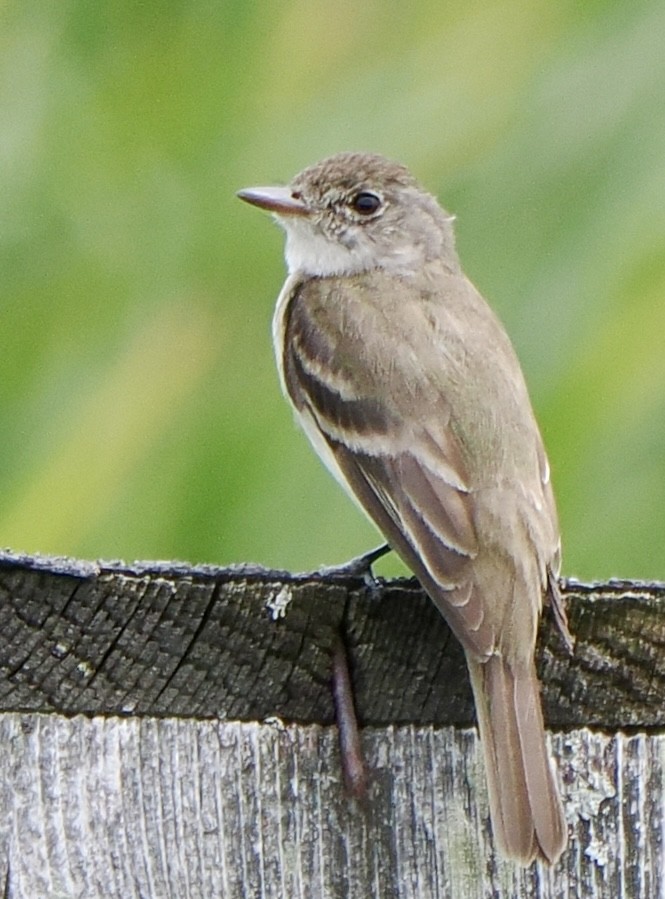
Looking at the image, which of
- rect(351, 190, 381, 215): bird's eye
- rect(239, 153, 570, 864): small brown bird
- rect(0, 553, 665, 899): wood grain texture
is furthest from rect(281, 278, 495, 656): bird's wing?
rect(351, 190, 381, 215): bird's eye

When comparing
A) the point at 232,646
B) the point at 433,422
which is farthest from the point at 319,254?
the point at 232,646

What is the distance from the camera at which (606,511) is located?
12.7ft

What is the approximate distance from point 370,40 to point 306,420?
0.91m

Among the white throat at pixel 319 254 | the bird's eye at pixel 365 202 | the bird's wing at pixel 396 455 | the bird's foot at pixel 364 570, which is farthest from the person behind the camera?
the bird's eye at pixel 365 202

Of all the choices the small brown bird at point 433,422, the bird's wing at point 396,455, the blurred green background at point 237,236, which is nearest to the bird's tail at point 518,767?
the small brown bird at point 433,422

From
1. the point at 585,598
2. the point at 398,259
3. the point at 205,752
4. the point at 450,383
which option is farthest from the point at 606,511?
the point at 205,752

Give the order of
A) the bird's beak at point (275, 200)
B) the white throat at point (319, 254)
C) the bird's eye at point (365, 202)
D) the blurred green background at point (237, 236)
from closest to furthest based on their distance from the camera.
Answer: the blurred green background at point (237, 236), the bird's beak at point (275, 200), the white throat at point (319, 254), the bird's eye at point (365, 202)

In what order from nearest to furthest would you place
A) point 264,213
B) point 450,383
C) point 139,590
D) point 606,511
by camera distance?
point 139,590, point 450,383, point 606,511, point 264,213

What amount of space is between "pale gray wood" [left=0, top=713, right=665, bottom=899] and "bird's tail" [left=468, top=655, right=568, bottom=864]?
0.07 meters

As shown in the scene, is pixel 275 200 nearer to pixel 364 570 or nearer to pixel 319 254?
pixel 319 254

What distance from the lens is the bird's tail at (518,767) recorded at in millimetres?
2369

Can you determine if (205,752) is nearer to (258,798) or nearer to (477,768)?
(258,798)

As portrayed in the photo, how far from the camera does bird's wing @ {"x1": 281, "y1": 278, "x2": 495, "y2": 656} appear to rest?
2.90 m

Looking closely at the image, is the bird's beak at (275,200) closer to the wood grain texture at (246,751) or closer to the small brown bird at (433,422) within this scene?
the small brown bird at (433,422)
